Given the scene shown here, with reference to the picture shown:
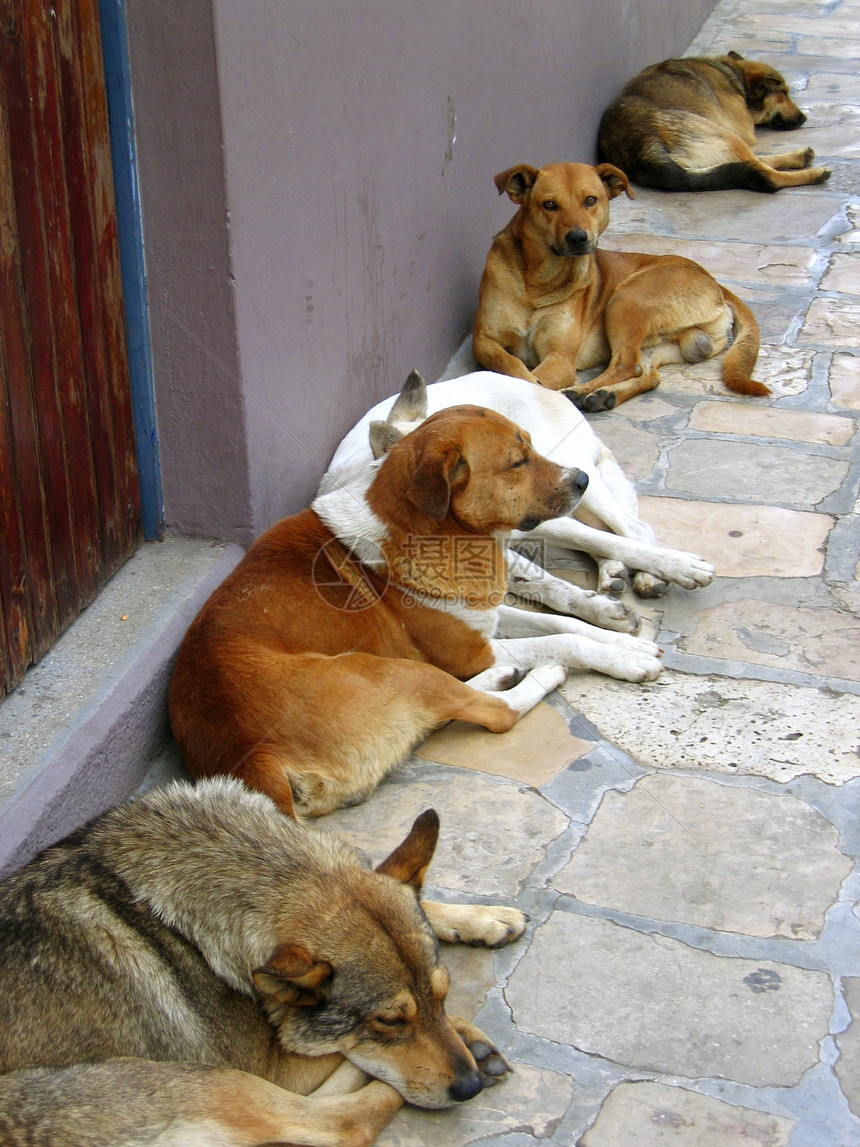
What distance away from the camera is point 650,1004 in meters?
3.03

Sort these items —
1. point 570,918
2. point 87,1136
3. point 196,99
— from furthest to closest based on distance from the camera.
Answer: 1. point 196,99
2. point 570,918
3. point 87,1136

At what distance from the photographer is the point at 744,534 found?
5.19 meters

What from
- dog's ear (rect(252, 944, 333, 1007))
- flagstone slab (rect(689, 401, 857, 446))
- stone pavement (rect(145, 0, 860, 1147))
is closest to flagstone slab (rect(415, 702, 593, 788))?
stone pavement (rect(145, 0, 860, 1147))

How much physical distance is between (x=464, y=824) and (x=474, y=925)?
0.51m

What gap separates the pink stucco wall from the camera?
12.9 ft

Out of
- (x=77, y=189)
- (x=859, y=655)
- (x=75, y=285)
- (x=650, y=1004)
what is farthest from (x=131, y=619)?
(x=859, y=655)

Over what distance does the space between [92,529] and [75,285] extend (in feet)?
2.71

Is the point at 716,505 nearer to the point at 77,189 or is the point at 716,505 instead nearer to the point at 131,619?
the point at 131,619

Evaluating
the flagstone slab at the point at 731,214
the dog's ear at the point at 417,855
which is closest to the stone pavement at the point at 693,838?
the dog's ear at the point at 417,855

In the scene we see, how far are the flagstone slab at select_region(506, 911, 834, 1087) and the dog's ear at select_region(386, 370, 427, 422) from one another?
7.66 feet

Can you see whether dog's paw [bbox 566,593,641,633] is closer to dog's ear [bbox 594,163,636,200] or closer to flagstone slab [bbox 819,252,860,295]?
dog's ear [bbox 594,163,636,200]

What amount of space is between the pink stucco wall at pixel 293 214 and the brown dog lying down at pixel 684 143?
98.4 inches

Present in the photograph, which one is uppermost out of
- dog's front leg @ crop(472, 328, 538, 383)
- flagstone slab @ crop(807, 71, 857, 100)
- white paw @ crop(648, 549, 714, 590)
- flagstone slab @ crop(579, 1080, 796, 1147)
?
flagstone slab @ crop(807, 71, 857, 100)
